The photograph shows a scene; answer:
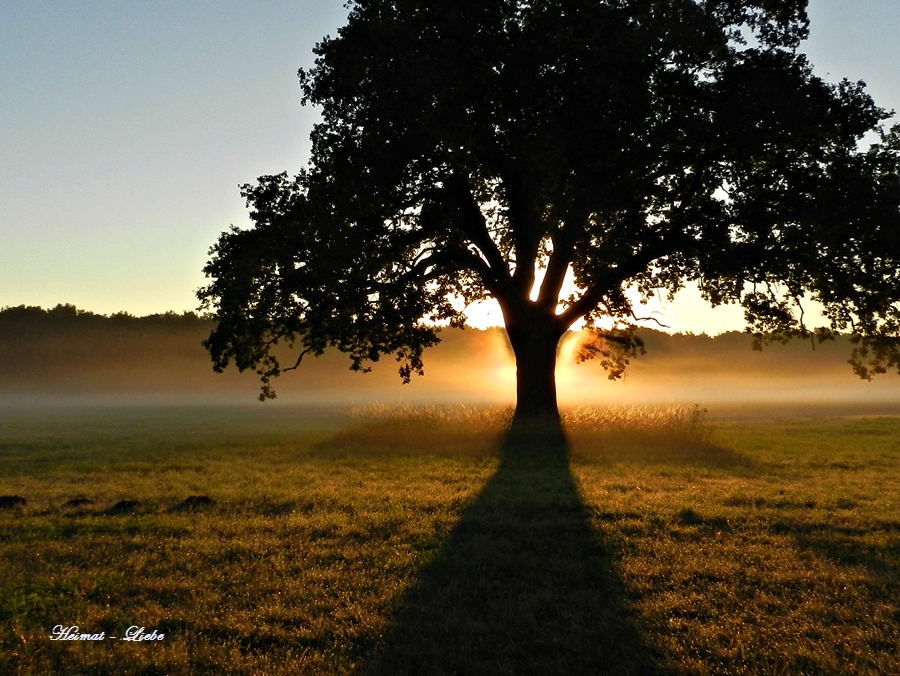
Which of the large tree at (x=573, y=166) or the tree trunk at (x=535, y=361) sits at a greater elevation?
the large tree at (x=573, y=166)

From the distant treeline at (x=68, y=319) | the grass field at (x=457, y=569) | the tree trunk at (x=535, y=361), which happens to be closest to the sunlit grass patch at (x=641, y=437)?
the tree trunk at (x=535, y=361)

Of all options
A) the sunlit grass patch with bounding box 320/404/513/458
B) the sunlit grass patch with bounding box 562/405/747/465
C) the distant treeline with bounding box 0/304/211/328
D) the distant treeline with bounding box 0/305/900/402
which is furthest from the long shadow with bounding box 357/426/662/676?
the distant treeline with bounding box 0/304/211/328

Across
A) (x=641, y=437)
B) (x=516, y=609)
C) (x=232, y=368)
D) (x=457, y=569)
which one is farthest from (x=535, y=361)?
(x=232, y=368)

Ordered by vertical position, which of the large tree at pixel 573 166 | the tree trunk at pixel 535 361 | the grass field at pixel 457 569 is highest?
the large tree at pixel 573 166

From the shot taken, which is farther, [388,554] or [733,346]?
[733,346]

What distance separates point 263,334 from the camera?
22875mm

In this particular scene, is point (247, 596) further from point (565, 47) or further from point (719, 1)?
point (719, 1)

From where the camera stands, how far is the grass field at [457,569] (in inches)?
230

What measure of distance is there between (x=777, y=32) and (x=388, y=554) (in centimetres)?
1890

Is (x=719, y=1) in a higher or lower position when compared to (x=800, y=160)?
higher

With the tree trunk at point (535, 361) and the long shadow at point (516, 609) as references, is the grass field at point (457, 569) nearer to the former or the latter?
the long shadow at point (516, 609)

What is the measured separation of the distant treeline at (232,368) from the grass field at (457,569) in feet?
302

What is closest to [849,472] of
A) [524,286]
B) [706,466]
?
[706,466]

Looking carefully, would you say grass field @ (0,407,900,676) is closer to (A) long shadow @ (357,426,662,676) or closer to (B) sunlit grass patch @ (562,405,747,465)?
(A) long shadow @ (357,426,662,676)
